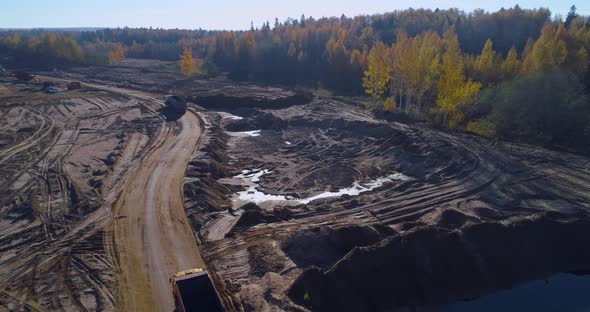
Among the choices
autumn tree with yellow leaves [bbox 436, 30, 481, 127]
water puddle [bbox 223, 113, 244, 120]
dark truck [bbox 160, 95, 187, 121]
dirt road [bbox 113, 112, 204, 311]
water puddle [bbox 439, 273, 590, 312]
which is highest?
autumn tree with yellow leaves [bbox 436, 30, 481, 127]

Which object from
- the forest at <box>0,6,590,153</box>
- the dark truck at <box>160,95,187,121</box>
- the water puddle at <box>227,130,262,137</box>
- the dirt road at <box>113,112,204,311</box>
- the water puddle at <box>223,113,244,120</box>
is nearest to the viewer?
the dirt road at <box>113,112,204,311</box>

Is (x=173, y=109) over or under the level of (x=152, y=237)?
over

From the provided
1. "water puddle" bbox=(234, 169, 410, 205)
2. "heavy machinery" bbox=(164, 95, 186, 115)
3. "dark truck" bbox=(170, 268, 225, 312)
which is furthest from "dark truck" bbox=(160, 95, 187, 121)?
"dark truck" bbox=(170, 268, 225, 312)

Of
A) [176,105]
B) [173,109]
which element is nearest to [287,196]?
[176,105]

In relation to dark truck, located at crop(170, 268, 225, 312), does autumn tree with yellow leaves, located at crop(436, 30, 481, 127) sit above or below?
above

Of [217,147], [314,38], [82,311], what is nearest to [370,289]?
[82,311]

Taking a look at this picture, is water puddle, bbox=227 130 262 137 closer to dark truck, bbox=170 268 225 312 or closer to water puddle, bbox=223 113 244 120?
water puddle, bbox=223 113 244 120

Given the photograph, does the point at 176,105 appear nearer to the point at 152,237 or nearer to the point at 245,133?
the point at 245,133
